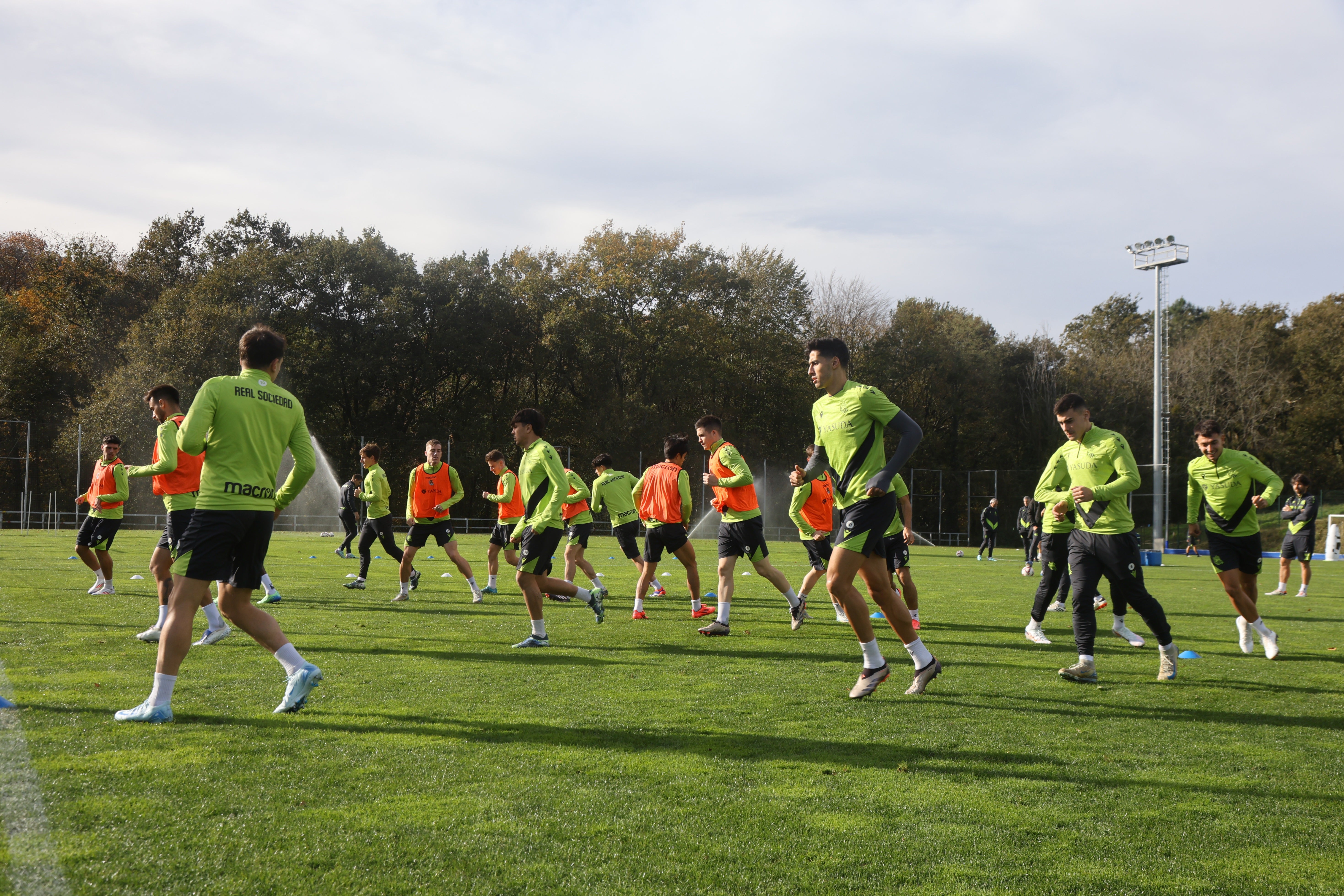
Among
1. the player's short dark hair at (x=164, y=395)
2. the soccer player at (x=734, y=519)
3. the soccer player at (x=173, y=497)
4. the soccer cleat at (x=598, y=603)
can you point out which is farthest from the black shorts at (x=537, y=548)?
the player's short dark hair at (x=164, y=395)

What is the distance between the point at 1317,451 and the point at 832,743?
55.0 m

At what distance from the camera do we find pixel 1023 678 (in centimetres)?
696

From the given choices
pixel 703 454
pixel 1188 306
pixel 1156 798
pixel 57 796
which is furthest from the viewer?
pixel 1188 306

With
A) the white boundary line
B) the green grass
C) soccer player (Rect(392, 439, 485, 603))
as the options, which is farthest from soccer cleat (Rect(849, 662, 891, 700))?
soccer player (Rect(392, 439, 485, 603))

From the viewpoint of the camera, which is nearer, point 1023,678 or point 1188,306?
point 1023,678

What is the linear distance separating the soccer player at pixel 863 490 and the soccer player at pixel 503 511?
651 cm

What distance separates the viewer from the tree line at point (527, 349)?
149 ft

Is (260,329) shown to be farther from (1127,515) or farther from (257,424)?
(1127,515)

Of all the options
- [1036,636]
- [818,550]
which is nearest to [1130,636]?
[1036,636]

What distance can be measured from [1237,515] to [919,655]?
4.05m

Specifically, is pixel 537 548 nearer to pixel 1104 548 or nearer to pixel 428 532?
pixel 1104 548

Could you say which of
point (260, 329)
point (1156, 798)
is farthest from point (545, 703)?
point (1156, 798)

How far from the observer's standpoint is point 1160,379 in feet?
126

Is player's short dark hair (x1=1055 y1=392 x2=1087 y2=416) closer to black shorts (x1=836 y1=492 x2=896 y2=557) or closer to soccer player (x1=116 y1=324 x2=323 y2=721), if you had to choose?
Result: black shorts (x1=836 y1=492 x2=896 y2=557)
